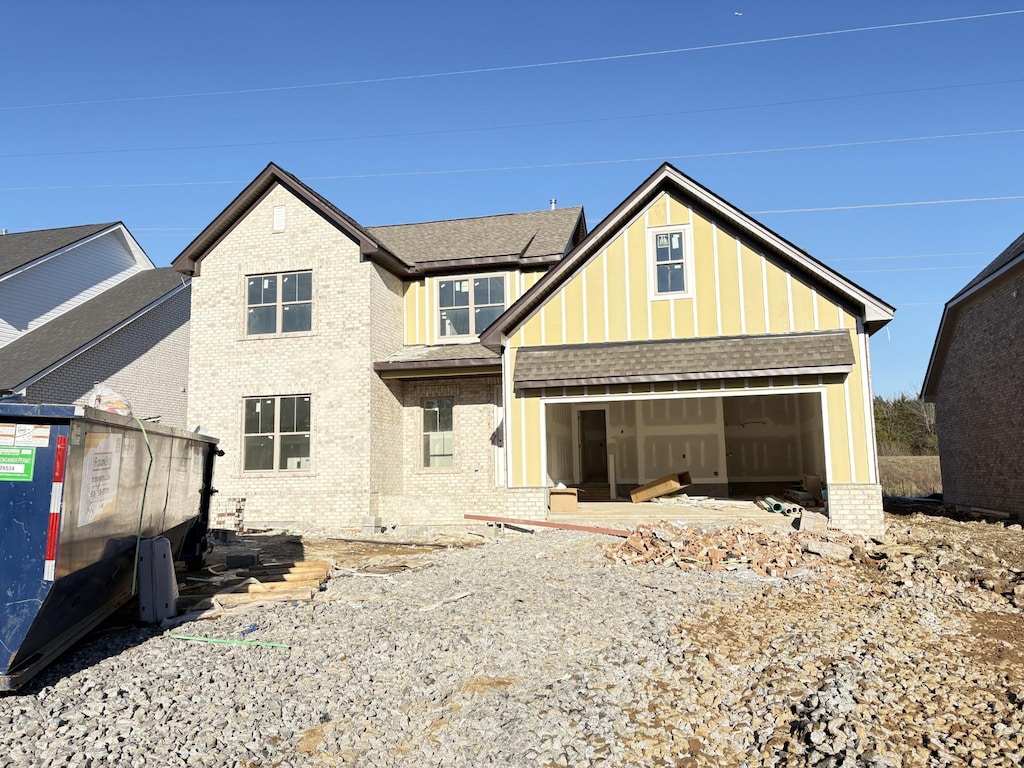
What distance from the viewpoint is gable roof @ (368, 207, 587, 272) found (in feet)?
60.2

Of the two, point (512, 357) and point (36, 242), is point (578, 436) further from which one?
point (36, 242)

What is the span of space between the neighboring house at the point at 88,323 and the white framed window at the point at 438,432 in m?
9.12

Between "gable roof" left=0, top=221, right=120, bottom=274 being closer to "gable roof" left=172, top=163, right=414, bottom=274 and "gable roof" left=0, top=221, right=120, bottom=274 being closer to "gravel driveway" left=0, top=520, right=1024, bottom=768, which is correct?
"gable roof" left=172, top=163, right=414, bottom=274

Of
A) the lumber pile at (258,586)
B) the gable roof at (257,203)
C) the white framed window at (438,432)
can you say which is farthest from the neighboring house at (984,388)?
the lumber pile at (258,586)

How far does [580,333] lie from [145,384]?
14679 millimetres

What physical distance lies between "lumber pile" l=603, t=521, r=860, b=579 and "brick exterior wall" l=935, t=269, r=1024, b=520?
7.18 meters

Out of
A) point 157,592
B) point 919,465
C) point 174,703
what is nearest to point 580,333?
point 157,592

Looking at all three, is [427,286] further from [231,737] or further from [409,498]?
[231,737]

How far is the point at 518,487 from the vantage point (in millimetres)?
14891

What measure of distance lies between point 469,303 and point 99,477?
13.4 metres

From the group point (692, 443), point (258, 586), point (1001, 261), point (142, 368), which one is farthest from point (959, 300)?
point (142, 368)

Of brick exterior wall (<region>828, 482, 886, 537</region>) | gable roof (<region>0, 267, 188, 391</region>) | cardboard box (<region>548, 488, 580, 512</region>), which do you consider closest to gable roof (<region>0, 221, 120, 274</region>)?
gable roof (<region>0, 267, 188, 391</region>)

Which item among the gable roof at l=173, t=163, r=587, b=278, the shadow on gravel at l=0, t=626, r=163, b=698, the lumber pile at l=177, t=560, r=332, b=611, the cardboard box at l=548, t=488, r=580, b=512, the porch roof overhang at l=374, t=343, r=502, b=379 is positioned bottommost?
the shadow on gravel at l=0, t=626, r=163, b=698

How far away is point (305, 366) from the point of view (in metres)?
17.3
